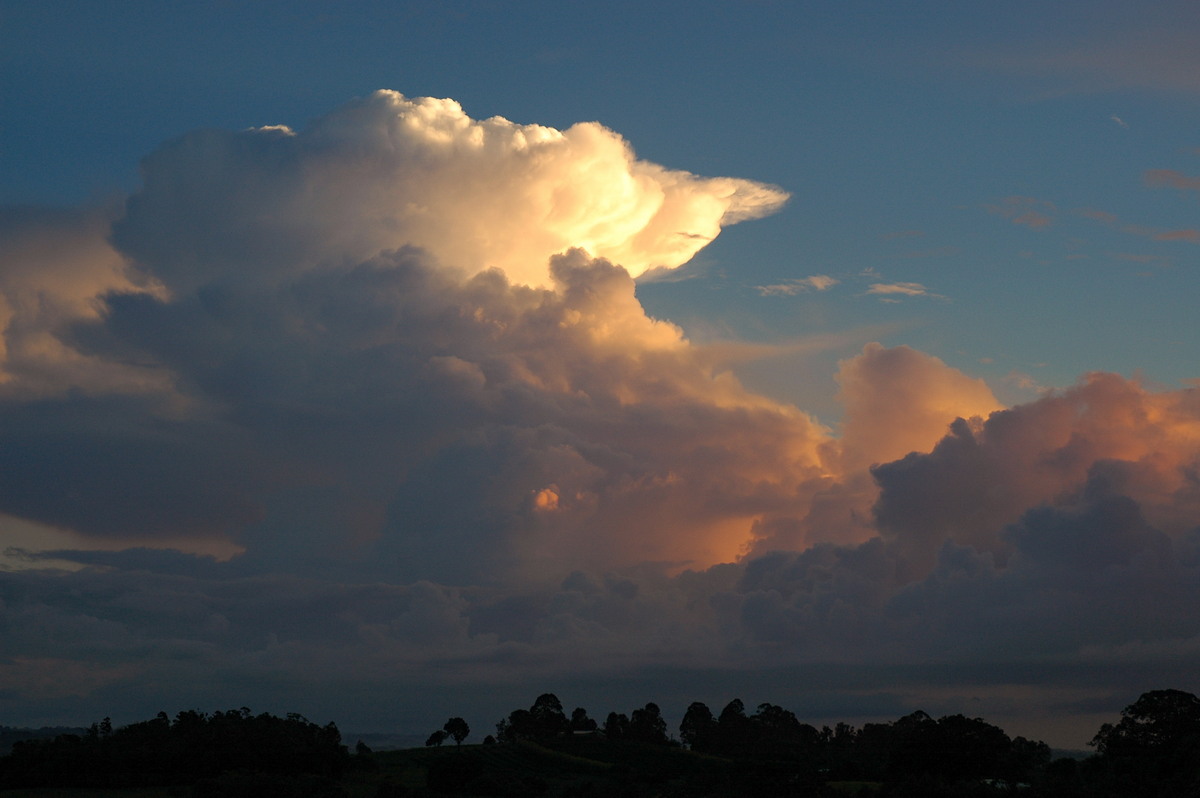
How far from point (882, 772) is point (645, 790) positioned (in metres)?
47.2

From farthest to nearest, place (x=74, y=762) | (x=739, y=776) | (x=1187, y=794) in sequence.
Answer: (x=74, y=762), (x=739, y=776), (x=1187, y=794)

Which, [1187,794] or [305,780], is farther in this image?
[305,780]

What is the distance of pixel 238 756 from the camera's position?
195000mm

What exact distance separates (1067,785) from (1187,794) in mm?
15423

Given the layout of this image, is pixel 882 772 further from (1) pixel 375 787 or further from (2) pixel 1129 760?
(1) pixel 375 787

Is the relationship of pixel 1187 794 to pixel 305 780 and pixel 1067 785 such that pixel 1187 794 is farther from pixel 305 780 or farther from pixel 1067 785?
pixel 305 780

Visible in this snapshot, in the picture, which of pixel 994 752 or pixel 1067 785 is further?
pixel 994 752

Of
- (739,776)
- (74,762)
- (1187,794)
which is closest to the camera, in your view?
(1187,794)

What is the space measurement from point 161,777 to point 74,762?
15.3 meters

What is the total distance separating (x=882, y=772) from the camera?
199750 millimetres

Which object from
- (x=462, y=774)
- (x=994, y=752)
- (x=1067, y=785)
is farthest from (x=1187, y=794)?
(x=462, y=774)

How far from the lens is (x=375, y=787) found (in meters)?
199

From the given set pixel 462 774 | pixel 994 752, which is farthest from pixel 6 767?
pixel 994 752

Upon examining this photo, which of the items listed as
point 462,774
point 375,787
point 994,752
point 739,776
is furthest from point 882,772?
point 375,787
